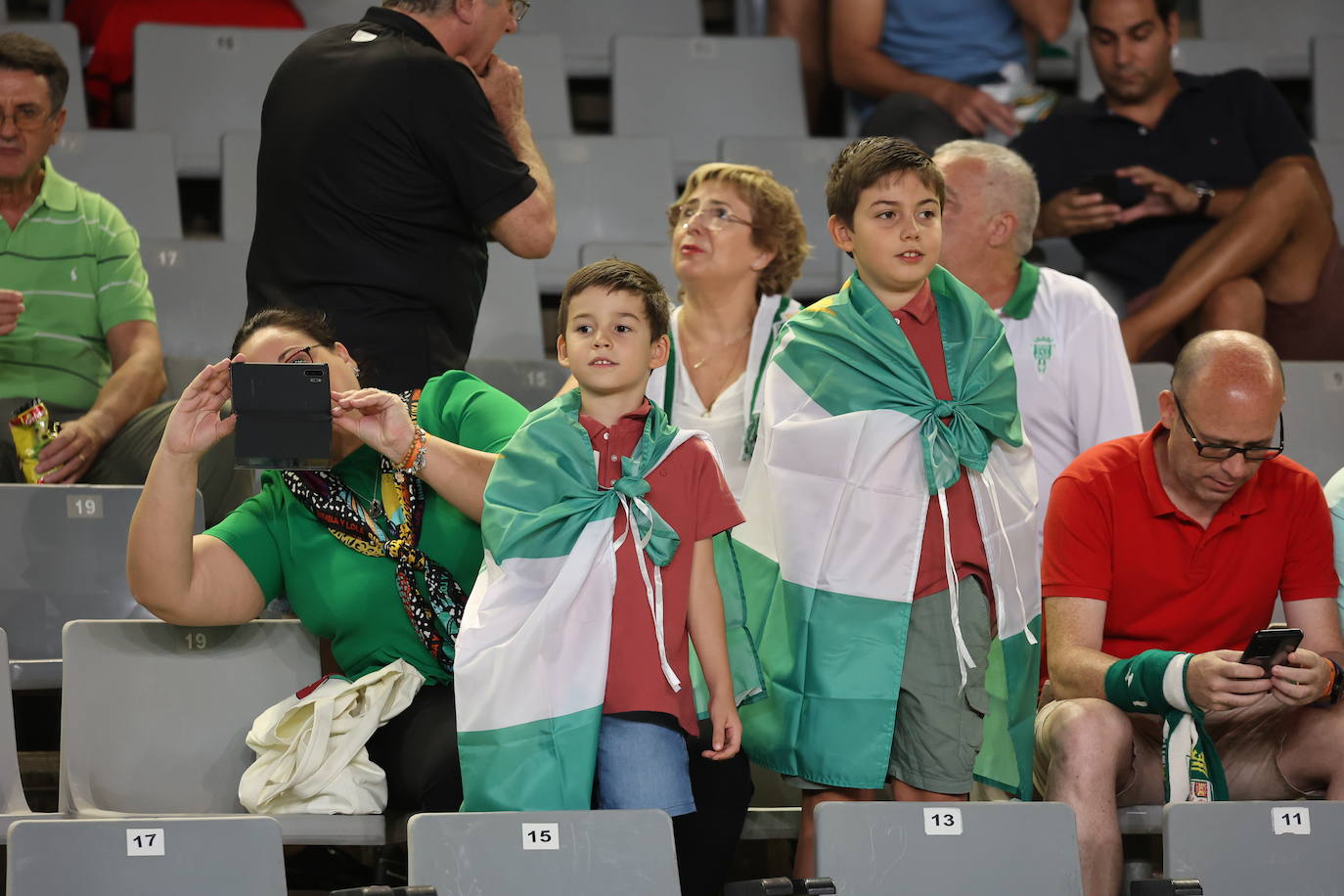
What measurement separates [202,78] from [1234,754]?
3.05 meters

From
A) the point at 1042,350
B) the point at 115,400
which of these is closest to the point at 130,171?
the point at 115,400

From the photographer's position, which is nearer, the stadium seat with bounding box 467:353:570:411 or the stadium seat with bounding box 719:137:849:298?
the stadium seat with bounding box 467:353:570:411

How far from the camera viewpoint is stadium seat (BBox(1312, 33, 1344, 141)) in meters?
4.77

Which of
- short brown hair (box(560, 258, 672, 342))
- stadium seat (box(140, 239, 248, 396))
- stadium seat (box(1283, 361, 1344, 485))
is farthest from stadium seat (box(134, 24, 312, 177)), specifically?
stadium seat (box(1283, 361, 1344, 485))

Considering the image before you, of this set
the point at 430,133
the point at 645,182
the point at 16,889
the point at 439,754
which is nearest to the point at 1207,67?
the point at 645,182

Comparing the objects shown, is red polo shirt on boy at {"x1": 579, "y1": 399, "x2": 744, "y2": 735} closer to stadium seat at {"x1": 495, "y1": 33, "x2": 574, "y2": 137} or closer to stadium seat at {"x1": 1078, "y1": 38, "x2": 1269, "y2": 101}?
stadium seat at {"x1": 495, "y1": 33, "x2": 574, "y2": 137}

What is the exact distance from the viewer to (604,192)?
14.0 feet

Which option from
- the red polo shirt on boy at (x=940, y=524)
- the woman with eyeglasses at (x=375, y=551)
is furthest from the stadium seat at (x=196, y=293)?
the red polo shirt on boy at (x=940, y=524)

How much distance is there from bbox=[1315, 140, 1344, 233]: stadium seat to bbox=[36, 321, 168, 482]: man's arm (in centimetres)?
297

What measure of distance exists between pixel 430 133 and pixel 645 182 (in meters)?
1.60

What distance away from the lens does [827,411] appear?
2.39 m

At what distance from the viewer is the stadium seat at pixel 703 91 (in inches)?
182

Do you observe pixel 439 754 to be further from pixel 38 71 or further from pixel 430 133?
pixel 38 71

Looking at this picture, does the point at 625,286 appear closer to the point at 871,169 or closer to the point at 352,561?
the point at 871,169
